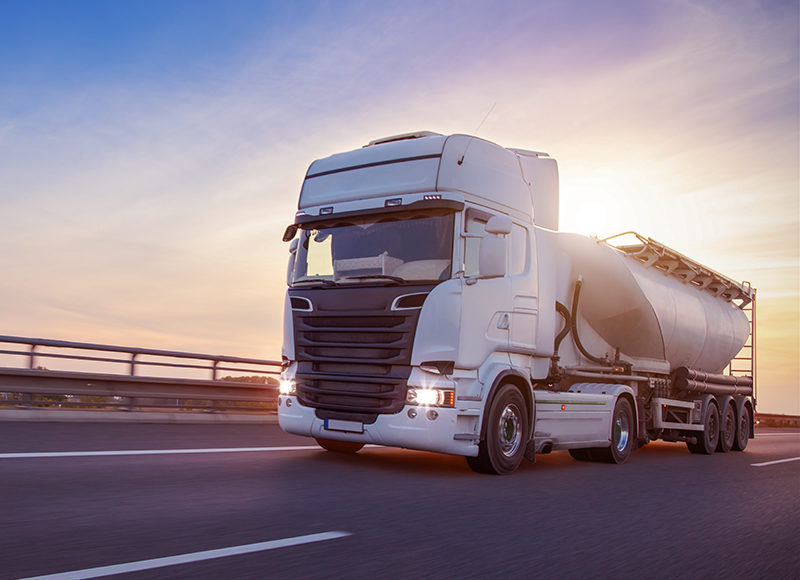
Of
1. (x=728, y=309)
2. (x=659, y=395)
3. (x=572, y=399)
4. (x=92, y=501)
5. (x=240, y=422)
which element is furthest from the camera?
(x=728, y=309)

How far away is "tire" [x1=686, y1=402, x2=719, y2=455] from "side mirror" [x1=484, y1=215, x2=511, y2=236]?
9091 millimetres

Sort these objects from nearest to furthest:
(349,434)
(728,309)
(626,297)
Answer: (349,434) → (626,297) → (728,309)

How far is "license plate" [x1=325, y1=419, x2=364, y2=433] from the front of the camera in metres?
9.51

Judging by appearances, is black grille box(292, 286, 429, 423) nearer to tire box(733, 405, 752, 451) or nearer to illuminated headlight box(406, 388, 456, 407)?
illuminated headlight box(406, 388, 456, 407)

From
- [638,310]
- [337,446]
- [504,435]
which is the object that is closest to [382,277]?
[504,435]

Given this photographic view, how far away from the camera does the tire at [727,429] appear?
1733 cm

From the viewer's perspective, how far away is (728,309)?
18469mm

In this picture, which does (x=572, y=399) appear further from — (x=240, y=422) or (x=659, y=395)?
(x=240, y=422)

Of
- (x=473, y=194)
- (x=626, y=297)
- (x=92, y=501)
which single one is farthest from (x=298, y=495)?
(x=626, y=297)

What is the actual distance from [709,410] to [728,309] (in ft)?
9.32

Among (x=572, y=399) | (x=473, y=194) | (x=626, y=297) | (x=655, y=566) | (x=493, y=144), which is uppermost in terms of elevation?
(x=493, y=144)

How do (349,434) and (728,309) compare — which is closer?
(349,434)

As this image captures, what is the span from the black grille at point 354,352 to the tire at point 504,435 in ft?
3.69

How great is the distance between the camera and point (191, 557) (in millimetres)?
4770
